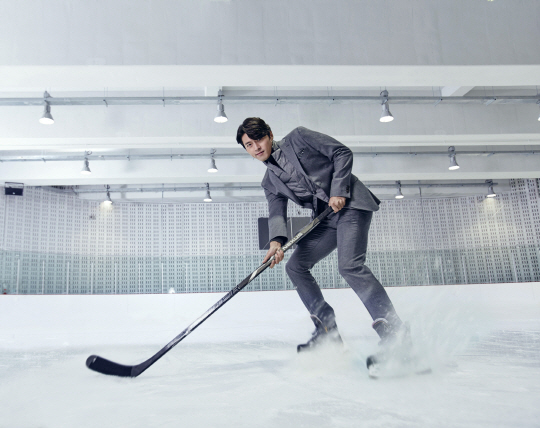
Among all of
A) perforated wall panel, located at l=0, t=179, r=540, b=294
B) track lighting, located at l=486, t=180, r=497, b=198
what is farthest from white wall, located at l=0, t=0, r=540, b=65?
track lighting, located at l=486, t=180, r=497, b=198

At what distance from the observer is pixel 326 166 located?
1.91m

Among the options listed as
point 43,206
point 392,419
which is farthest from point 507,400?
point 43,206

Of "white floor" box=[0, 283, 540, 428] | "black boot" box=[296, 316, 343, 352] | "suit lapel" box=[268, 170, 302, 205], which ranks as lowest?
"white floor" box=[0, 283, 540, 428]

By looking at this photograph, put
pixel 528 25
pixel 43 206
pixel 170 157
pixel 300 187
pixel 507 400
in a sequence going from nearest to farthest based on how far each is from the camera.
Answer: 1. pixel 507 400
2. pixel 300 187
3. pixel 528 25
4. pixel 170 157
5. pixel 43 206

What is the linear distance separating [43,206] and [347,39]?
334 inches

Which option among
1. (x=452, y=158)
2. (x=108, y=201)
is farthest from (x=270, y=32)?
(x=108, y=201)

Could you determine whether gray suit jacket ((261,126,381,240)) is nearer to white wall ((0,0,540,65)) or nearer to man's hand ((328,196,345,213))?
man's hand ((328,196,345,213))

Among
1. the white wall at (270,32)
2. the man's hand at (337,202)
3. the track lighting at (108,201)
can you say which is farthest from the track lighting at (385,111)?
the track lighting at (108,201)

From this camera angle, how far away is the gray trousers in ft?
5.38

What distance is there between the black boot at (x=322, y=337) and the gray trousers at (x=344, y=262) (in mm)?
16

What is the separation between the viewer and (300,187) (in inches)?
79.0

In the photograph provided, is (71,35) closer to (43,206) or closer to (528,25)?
(528,25)

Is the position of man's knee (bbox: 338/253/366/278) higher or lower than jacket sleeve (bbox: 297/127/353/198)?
lower

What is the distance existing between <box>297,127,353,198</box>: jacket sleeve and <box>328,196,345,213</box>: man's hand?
2 centimetres
